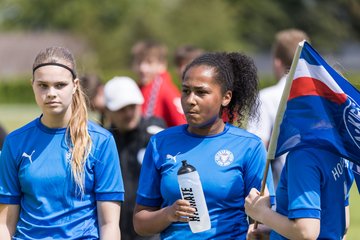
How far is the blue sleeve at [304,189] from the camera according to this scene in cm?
431

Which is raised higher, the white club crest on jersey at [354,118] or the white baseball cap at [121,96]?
the white baseball cap at [121,96]

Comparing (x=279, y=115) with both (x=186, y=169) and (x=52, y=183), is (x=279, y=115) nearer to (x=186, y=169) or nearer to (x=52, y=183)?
(x=186, y=169)

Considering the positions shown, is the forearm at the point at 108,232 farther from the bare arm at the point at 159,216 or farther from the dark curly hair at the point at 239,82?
the dark curly hair at the point at 239,82

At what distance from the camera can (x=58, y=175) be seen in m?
4.89

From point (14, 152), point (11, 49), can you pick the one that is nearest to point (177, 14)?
point (11, 49)

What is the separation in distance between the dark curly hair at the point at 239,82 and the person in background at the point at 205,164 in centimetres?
4

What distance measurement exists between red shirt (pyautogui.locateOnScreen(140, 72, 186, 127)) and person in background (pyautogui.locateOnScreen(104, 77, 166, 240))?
1.44 m

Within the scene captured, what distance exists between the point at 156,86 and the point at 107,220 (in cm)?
432

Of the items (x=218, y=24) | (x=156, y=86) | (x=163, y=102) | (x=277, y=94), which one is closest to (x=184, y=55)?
(x=156, y=86)

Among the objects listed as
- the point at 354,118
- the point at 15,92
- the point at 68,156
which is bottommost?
the point at 68,156

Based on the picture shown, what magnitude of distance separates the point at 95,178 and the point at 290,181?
122cm

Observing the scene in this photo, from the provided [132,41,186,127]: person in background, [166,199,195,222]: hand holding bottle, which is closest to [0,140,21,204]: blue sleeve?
[166,199,195,222]: hand holding bottle

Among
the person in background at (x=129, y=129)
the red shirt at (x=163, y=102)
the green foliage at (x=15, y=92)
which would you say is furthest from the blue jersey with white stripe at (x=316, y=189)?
the green foliage at (x=15, y=92)

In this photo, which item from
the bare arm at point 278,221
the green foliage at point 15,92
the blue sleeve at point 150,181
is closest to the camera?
the bare arm at point 278,221
